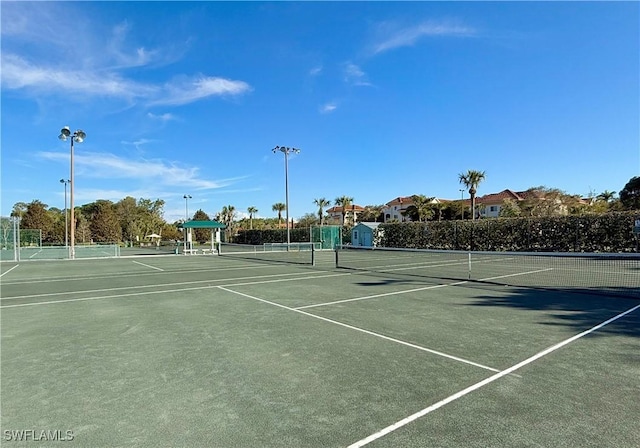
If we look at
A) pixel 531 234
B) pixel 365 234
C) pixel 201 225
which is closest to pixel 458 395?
pixel 531 234

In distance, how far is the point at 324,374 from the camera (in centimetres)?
461

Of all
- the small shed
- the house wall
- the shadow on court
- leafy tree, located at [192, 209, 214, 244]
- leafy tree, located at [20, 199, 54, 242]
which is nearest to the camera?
the shadow on court

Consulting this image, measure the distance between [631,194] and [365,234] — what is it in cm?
4040

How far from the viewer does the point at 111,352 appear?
5.54 meters

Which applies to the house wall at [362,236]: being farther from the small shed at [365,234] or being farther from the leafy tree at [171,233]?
the leafy tree at [171,233]

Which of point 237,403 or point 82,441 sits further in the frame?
point 237,403

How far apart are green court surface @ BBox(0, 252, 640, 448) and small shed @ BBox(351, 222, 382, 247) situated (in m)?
36.2

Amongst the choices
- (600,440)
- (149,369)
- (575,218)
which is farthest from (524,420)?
(575,218)

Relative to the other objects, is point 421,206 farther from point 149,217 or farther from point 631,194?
point 149,217

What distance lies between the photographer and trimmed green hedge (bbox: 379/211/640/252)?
2661 centimetres

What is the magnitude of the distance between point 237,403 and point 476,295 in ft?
27.3

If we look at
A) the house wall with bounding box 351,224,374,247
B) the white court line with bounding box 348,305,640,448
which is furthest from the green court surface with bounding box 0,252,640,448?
the house wall with bounding box 351,224,374,247

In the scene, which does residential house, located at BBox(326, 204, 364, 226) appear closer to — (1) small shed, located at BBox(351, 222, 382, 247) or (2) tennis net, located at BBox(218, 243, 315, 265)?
(1) small shed, located at BBox(351, 222, 382, 247)

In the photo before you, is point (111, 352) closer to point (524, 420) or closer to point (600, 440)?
point (524, 420)
